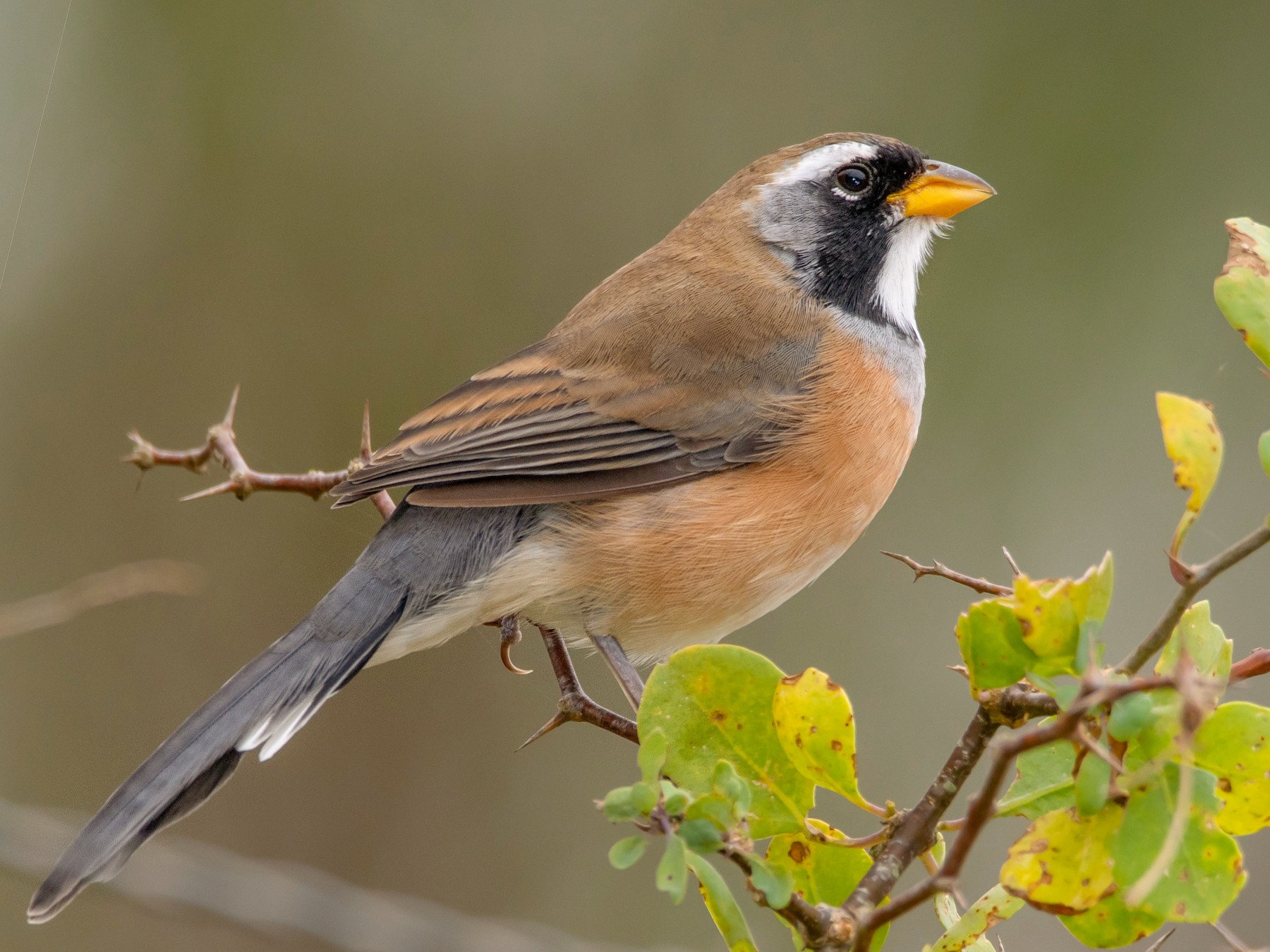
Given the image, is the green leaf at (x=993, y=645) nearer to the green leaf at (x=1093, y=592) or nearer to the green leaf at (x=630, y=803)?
the green leaf at (x=1093, y=592)

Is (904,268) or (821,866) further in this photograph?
(904,268)

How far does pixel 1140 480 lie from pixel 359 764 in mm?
4381

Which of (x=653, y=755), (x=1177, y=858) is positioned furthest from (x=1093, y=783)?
(x=653, y=755)

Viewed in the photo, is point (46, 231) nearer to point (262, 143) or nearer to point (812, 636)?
point (262, 143)

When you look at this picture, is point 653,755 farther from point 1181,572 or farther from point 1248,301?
point 1248,301

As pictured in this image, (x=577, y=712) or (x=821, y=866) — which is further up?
(x=821, y=866)

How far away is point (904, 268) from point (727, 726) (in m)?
2.64

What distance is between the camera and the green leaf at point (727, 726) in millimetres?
1765

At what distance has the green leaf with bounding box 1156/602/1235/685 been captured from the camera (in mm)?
1479

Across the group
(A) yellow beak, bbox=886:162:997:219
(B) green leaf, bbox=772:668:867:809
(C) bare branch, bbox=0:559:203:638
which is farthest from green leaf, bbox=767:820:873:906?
(A) yellow beak, bbox=886:162:997:219

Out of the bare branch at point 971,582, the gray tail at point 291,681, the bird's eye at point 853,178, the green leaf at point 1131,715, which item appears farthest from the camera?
the bird's eye at point 853,178

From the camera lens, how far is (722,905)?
1.57 metres

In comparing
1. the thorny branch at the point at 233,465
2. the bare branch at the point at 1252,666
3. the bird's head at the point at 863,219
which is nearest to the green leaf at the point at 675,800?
the bare branch at the point at 1252,666

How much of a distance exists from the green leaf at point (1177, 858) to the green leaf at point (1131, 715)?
0.45ft
